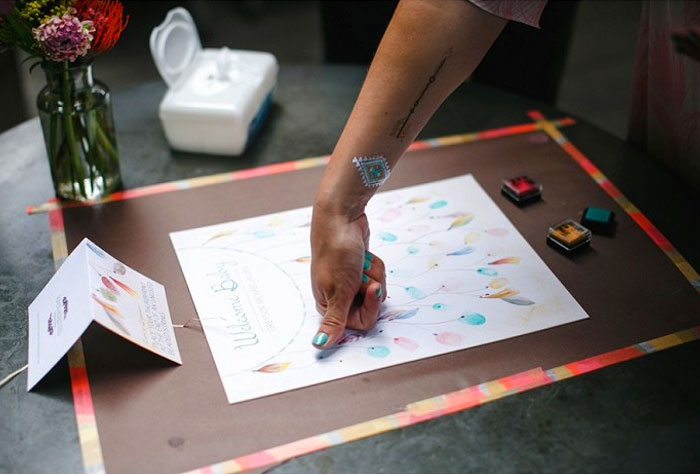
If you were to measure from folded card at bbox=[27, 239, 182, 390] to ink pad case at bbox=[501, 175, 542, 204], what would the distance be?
50cm

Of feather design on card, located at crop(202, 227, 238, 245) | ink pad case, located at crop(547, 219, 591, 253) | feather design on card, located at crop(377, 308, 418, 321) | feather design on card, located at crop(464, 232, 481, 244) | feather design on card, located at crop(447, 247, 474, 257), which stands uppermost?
ink pad case, located at crop(547, 219, 591, 253)

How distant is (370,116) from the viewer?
36.0 inches

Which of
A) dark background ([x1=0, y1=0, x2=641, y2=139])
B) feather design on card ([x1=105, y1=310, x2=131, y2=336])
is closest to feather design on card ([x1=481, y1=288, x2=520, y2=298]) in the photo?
feather design on card ([x1=105, y1=310, x2=131, y2=336])

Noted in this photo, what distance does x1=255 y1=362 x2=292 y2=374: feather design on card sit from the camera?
869mm

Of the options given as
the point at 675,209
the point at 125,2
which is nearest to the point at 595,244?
the point at 675,209

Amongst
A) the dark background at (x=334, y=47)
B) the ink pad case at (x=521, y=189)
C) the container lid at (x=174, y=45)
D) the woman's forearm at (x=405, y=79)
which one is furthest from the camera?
the dark background at (x=334, y=47)

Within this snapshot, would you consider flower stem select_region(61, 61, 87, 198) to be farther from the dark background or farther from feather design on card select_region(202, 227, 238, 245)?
the dark background

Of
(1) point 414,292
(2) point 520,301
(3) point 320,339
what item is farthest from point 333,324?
(2) point 520,301

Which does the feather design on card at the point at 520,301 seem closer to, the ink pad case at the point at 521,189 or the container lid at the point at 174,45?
the ink pad case at the point at 521,189

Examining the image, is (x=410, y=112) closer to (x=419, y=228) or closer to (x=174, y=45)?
(x=419, y=228)

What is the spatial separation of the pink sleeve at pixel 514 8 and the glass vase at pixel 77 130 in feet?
1.69

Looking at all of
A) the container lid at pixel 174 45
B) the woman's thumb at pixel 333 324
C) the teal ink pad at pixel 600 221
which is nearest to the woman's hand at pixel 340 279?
the woman's thumb at pixel 333 324

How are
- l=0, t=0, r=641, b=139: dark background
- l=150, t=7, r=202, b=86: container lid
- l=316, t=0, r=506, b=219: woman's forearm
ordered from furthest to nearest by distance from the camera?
l=0, t=0, r=641, b=139: dark background → l=150, t=7, r=202, b=86: container lid → l=316, t=0, r=506, b=219: woman's forearm

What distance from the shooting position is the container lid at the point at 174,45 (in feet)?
4.09
